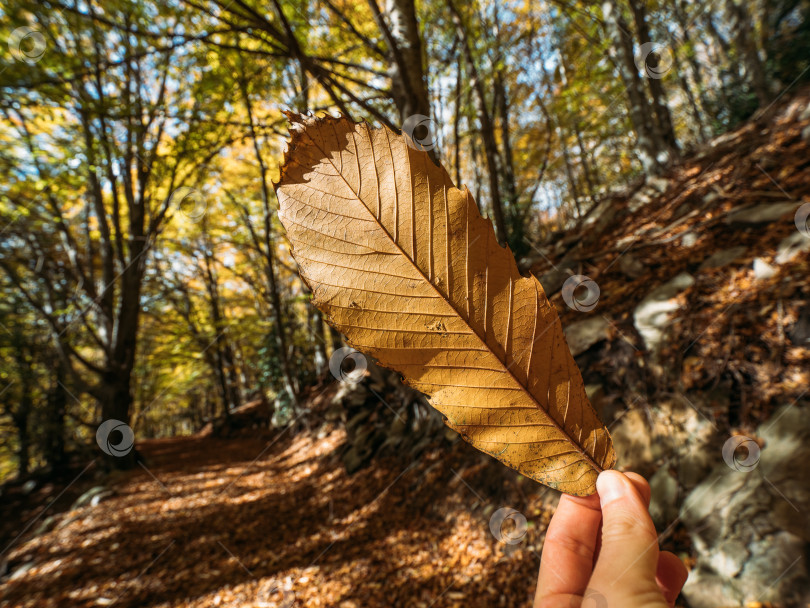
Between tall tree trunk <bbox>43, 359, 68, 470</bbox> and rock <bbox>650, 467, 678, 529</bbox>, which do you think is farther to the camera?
tall tree trunk <bbox>43, 359, 68, 470</bbox>

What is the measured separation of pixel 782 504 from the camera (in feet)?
7.97

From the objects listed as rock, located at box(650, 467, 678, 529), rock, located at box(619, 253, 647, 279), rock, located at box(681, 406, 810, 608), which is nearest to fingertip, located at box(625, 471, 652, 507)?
rock, located at box(681, 406, 810, 608)

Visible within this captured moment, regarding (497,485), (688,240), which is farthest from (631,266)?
(497,485)

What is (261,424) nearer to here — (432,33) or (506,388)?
(432,33)

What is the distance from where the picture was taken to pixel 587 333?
4.40 metres

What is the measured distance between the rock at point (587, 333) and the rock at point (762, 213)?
1.86 meters

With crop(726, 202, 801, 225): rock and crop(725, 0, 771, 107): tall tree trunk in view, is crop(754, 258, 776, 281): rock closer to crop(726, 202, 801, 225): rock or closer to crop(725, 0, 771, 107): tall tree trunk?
crop(726, 202, 801, 225): rock

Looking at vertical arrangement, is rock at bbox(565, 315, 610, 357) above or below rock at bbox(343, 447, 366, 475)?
above

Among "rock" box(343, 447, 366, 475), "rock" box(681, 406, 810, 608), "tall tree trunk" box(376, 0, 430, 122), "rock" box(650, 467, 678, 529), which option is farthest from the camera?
"rock" box(343, 447, 366, 475)

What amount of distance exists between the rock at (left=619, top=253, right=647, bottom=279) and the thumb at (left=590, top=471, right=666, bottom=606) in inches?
188

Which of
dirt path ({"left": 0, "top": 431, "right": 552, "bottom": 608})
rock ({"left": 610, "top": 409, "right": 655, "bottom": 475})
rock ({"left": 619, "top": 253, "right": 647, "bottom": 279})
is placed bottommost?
dirt path ({"left": 0, "top": 431, "right": 552, "bottom": 608})

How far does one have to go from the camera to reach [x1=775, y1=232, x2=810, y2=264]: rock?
10.8 feet

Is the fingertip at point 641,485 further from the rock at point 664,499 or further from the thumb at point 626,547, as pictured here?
the rock at point 664,499

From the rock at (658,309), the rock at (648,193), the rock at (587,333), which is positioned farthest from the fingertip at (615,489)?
the rock at (648,193)
